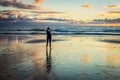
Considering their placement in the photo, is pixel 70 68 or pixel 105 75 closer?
pixel 105 75

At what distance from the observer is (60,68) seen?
1341 centimetres

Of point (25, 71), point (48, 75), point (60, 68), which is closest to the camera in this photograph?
point (48, 75)

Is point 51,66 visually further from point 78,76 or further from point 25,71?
point 78,76

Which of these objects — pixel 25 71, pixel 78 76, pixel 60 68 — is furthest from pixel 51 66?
pixel 78 76

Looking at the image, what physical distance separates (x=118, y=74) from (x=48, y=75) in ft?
10.6

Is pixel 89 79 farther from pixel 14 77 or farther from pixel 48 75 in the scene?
pixel 14 77

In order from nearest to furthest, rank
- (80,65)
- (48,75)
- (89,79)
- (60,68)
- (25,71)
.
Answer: (89,79) → (48,75) → (25,71) → (60,68) → (80,65)

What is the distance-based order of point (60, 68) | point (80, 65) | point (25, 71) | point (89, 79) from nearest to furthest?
point (89, 79) → point (25, 71) → point (60, 68) → point (80, 65)

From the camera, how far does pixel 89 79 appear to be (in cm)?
1084

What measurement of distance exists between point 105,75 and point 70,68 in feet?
7.43

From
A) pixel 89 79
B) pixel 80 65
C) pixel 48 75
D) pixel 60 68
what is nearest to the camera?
pixel 89 79

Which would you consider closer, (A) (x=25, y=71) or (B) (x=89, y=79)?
(B) (x=89, y=79)

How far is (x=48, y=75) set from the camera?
456 inches

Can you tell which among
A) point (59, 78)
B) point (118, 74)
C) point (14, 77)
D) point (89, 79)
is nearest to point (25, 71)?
point (14, 77)
